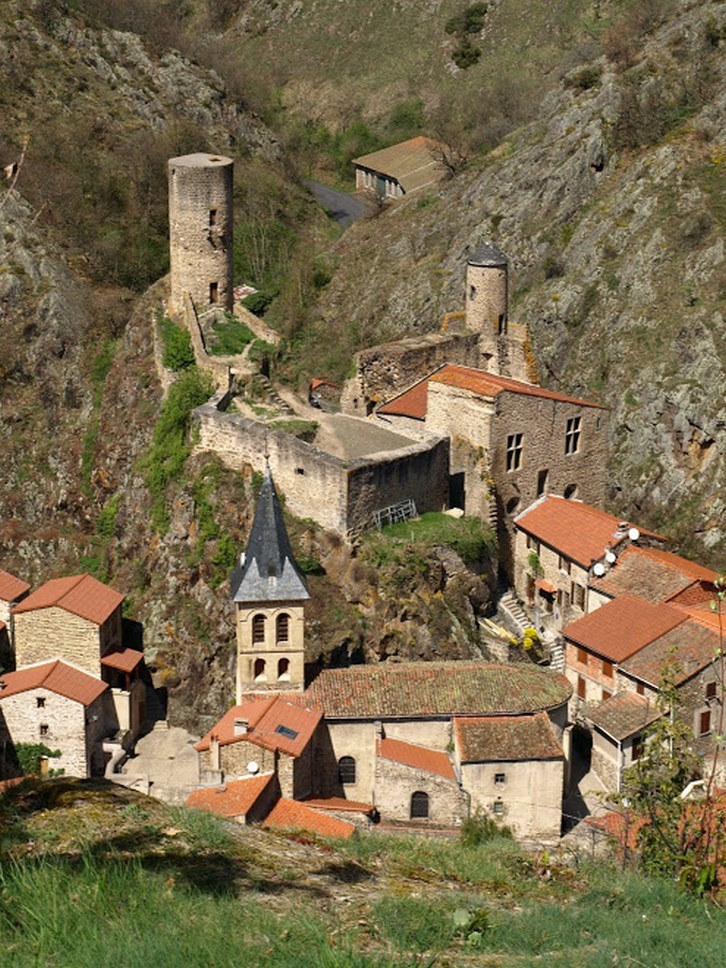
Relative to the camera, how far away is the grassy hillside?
44.6 ft

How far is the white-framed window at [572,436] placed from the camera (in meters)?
42.5

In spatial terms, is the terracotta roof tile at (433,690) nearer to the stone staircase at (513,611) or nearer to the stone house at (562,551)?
the stone staircase at (513,611)

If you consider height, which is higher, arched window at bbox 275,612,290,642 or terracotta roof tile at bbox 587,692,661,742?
arched window at bbox 275,612,290,642

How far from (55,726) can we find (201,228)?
62.2 ft

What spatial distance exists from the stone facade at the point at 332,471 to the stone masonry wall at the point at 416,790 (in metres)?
7.63

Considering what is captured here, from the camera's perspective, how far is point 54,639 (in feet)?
125

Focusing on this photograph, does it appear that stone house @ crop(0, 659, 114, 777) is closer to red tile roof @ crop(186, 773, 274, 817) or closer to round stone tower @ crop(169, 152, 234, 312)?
red tile roof @ crop(186, 773, 274, 817)

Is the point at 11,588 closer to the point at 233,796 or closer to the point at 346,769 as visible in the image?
the point at 346,769

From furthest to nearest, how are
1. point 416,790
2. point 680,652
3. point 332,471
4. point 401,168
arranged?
1. point 401,168
2. point 332,471
3. point 680,652
4. point 416,790

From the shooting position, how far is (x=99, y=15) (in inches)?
3322

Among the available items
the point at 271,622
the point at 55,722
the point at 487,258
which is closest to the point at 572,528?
the point at 487,258

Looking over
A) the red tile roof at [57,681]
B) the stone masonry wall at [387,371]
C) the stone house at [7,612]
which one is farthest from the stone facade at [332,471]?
the red tile roof at [57,681]

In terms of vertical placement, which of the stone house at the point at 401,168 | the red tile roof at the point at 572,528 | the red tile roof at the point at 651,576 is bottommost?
the red tile roof at the point at 651,576

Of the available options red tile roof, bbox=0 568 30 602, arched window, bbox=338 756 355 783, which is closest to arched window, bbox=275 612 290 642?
arched window, bbox=338 756 355 783
